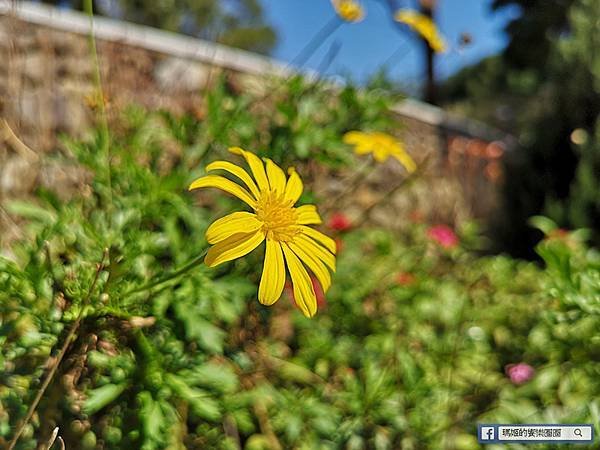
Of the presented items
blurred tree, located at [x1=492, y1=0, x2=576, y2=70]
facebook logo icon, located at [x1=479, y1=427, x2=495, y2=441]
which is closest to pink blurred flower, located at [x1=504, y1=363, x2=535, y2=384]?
facebook logo icon, located at [x1=479, y1=427, x2=495, y2=441]

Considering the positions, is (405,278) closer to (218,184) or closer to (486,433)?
(486,433)

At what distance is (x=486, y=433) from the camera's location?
125 cm

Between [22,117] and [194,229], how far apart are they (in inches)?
44.7

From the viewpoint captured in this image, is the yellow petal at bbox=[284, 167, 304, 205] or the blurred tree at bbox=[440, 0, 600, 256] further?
the blurred tree at bbox=[440, 0, 600, 256]

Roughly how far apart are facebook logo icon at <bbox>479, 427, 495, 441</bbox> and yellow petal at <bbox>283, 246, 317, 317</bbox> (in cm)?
68

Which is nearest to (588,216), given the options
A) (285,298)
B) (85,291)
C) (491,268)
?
(491,268)

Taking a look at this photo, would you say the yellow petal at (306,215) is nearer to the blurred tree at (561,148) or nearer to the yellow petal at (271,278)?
the yellow petal at (271,278)

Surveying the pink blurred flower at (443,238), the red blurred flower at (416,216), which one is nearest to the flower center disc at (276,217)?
the pink blurred flower at (443,238)

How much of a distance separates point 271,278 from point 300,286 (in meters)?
0.06

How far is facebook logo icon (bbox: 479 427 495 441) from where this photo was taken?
1.24 m

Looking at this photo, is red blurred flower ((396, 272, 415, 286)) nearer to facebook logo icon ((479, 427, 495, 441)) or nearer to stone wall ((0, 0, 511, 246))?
stone wall ((0, 0, 511, 246))

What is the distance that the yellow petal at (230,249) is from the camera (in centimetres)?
69

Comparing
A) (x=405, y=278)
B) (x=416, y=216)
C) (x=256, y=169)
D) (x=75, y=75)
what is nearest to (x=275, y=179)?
(x=256, y=169)

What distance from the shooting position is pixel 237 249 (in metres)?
0.71
